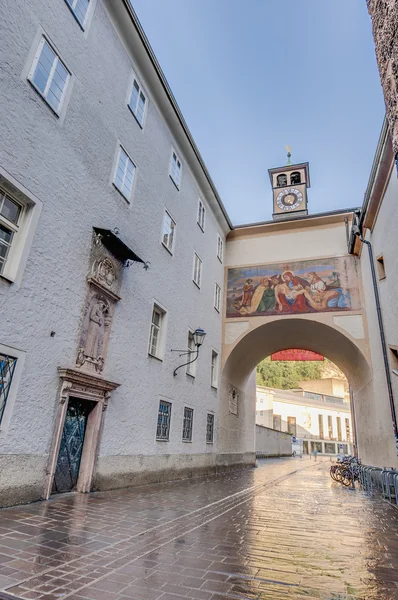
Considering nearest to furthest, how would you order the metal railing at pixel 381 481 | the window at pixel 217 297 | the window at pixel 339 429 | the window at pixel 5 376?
the window at pixel 5 376, the metal railing at pixel 381 481, the window at pixel 217 297, the window at pixel 339 429

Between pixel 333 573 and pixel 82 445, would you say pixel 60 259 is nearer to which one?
pixel 82 445

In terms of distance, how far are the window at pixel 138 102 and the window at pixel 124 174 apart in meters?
1.60

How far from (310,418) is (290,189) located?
152 ft

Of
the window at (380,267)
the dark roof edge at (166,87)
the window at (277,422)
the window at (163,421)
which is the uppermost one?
the dark roof edge at (166,87)

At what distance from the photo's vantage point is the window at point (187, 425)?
13.0 meters

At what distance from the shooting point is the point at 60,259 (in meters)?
7.26

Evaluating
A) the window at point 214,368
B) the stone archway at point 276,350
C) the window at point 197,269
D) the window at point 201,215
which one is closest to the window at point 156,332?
the window at point 197,269

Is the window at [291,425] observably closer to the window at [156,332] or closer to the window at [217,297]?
the window at [217,297]

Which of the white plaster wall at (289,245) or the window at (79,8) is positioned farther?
the white plaster wall at (289,245)

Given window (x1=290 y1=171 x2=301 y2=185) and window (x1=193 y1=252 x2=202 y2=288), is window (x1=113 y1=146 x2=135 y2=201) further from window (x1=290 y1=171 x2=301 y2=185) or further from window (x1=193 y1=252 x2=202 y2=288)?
window (x1=290 y1=171 x2=301 y2=185)

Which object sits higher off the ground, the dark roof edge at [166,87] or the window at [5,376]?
the dark roof edge at [166,87]

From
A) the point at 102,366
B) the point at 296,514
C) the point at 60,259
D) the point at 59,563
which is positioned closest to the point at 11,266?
the point at 60,259

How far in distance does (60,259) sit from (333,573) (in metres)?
6.51

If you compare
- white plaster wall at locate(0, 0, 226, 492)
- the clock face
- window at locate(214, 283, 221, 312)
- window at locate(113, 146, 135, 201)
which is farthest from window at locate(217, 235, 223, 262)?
the clock face
